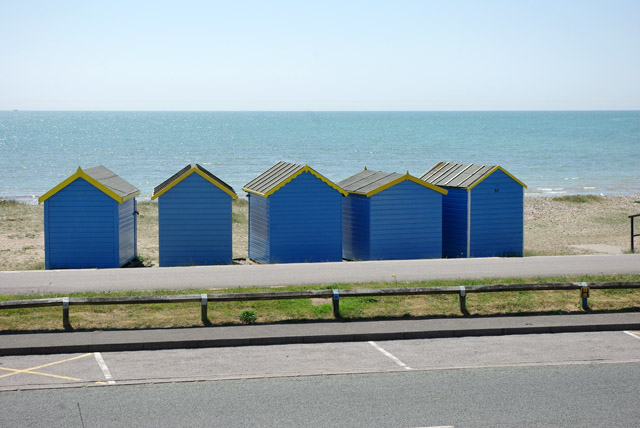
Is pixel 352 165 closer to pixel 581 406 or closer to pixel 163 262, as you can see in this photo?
pixel 163 262

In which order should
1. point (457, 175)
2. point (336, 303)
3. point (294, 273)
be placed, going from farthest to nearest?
point (457, 175), point (294, 273), point (336, 303)

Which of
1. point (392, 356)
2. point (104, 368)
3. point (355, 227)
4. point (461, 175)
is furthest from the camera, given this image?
point (461, 175)

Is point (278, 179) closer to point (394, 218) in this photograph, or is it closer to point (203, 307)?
point (394, 218)

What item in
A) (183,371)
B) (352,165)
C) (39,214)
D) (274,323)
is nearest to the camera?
(183,371)

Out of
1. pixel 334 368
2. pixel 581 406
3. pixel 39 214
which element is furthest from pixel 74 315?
pixel 39 214

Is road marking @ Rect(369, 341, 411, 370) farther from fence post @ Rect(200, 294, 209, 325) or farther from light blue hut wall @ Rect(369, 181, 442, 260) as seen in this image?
light blue hut wall @ Rect(369, 181, 442, 260)

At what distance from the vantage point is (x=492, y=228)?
68.7 ft

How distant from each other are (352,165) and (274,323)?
226 ft

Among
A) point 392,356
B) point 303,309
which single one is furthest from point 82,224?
point 392,356

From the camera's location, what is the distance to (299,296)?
41.7ft

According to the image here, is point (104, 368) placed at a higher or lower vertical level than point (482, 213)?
lower

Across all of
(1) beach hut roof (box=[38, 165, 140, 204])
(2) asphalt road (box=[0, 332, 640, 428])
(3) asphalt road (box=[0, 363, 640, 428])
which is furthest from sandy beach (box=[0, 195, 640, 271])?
(3) asphalt road (box=[0, 363, 640, 428])

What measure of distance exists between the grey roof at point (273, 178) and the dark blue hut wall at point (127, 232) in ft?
10.1

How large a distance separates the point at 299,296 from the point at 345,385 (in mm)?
3361
